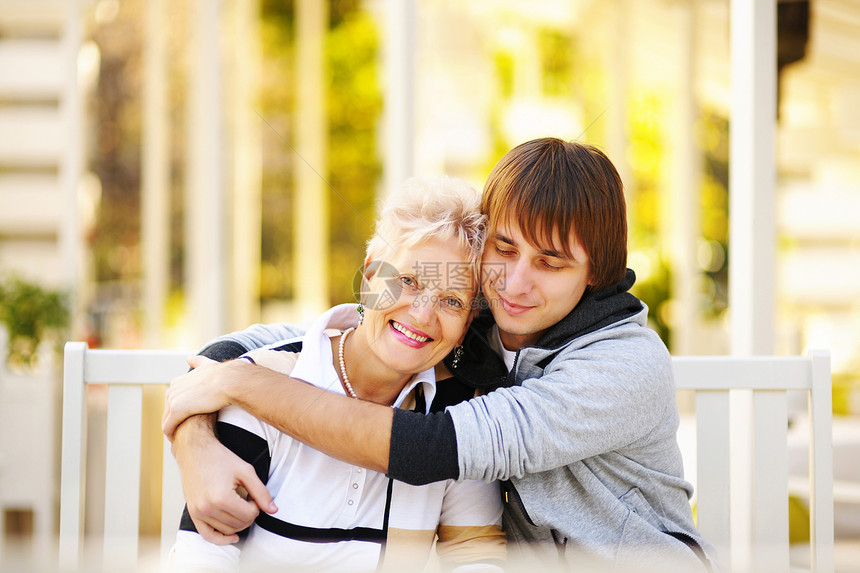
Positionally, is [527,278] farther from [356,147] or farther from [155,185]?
[356,147]

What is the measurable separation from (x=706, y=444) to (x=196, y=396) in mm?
1061

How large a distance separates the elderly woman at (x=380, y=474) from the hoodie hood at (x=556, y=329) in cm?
8

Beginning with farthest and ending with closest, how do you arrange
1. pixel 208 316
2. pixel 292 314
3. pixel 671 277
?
pixel 292 314
pixel 671 277
pixel 208 316

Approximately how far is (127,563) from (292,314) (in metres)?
5.55

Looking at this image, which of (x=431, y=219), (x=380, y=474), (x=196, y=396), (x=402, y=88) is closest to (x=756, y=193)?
(x=402, y=88)

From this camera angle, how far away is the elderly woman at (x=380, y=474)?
4.62 ft

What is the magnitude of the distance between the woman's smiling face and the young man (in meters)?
0.07

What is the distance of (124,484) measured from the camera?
1657 millimetres

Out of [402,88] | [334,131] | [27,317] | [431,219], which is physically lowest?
[27,317]

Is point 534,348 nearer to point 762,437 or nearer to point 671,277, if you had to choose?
point 762,437

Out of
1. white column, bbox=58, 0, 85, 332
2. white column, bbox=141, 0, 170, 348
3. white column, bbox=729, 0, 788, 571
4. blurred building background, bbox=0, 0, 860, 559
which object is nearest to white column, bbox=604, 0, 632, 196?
blurred building background, bbox=0, 0, 860, 559

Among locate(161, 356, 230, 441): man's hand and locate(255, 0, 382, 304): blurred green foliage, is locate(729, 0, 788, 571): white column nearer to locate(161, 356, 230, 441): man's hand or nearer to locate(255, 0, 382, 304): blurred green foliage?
locate(161, 356, 230, 441): man's hand

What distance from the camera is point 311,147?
667cm

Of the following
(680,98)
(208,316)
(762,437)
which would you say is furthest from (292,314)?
(762,437)
